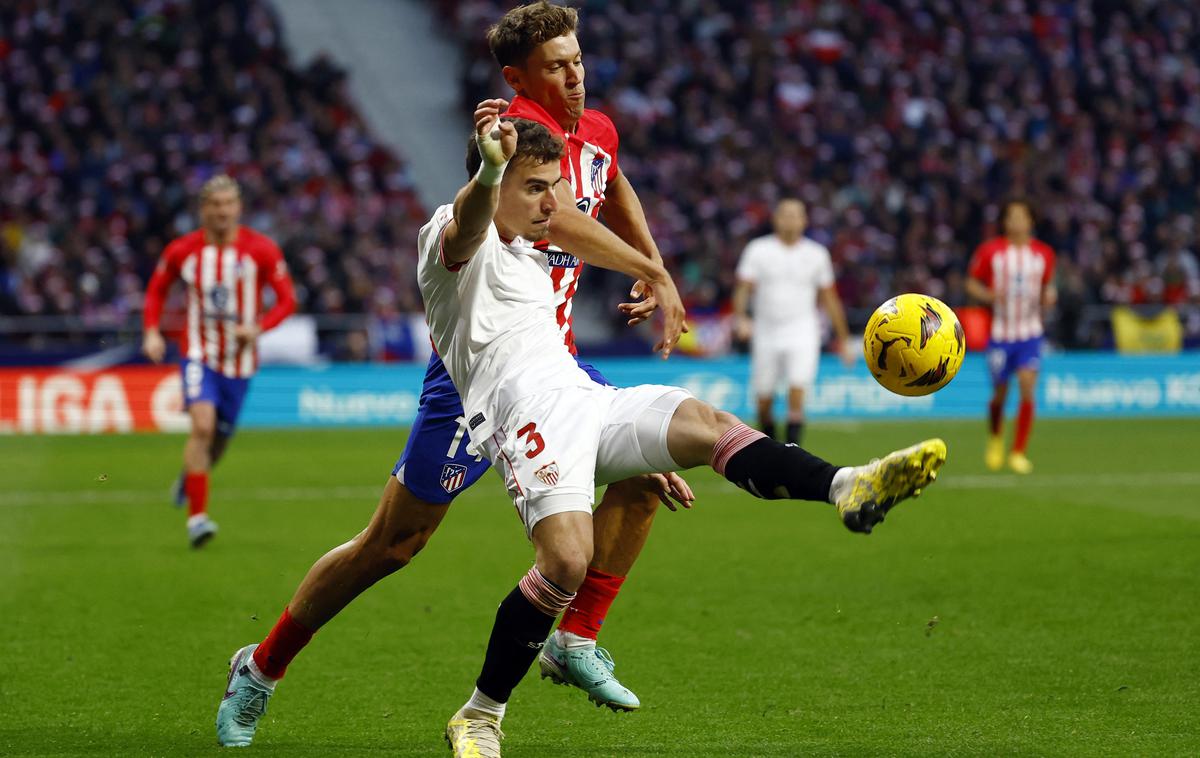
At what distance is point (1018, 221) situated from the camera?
13727mm

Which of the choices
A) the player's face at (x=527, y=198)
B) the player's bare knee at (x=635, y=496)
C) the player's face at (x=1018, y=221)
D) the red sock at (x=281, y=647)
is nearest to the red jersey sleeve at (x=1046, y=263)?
the player's face at (x=1018, y=221)

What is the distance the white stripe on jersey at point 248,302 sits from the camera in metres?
9.77

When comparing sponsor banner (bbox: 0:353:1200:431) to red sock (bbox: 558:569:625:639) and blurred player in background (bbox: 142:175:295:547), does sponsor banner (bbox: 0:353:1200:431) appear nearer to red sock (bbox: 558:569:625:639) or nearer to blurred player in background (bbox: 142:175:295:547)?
blurred player in background (bbox: 142:175:295:547)

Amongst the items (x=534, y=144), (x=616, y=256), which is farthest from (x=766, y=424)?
(x=534, y=144)

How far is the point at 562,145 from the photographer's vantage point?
4344 millimetres

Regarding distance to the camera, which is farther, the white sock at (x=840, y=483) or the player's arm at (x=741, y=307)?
the player's arm at (x=741, y=307)

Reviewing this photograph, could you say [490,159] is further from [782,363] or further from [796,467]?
[782,363]

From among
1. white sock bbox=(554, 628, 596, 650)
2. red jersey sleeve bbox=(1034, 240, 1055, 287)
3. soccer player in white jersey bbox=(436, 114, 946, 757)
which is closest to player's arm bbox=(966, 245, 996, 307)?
red jersey sleeve bbox=(1034, 240, 1055, 287)

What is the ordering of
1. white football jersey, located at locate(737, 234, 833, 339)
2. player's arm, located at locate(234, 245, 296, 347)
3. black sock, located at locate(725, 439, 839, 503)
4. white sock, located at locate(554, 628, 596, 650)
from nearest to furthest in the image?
black sock, located at locate(725, 439, 839, 503) → white sock, located at locate(554, 628, 596, 650) → player's arm, located at locate(234, 245, 296, 347) → white football jersey, located at locate(737, 234, 833, 339)

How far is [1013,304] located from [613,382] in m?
5.16

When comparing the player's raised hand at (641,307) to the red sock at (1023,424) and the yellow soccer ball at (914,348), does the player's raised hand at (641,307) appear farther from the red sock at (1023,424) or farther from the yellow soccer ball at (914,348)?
the red sock at (1023,424)

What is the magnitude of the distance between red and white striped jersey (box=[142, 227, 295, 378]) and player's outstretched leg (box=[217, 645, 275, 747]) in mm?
5198

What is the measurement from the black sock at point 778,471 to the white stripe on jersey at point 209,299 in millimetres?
6299

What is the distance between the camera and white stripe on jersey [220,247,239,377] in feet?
31.9
